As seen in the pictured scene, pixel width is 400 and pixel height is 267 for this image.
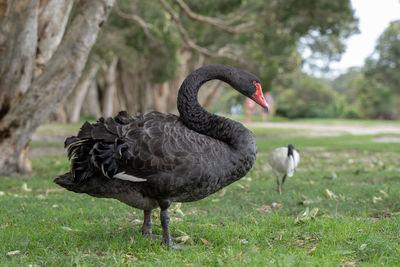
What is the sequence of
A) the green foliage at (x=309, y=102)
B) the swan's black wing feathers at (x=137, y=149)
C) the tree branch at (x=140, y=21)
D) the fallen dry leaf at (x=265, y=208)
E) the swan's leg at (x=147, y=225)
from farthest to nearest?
the green foliage at (x=309, y=102), the tree branch at (x=140, y=21), the fallen dry leaf at (x=265, y=208), the swan's leg at (x=147, y=225), the swan's black wing feathers at (x=137, y=149)

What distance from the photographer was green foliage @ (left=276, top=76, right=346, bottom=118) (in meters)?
42.5

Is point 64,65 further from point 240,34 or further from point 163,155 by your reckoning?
point 240,34

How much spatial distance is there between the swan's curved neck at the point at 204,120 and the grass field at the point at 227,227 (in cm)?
85

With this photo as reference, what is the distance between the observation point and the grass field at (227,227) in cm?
320

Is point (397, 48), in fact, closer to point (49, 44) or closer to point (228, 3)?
point (228, 3)

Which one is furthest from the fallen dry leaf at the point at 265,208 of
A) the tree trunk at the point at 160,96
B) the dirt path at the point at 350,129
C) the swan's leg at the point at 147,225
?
the tree trunk at the point at 160,96

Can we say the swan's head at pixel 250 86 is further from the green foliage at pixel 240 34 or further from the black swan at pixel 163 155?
the green foliage at pixel 240 34

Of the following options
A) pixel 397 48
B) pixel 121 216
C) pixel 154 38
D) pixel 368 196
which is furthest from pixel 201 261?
pixel 397 48

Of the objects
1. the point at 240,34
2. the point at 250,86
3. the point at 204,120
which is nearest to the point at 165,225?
the point at 204,120

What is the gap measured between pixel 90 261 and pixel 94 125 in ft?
3.54

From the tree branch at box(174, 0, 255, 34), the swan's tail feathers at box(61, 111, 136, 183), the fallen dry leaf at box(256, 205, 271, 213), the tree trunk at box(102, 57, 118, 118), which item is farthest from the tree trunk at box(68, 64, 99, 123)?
the swan's tail feathers at box(61, 111, 136, 183)

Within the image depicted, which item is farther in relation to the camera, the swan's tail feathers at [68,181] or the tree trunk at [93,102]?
the tree trunk at [93,102]

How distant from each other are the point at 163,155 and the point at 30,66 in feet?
15.7

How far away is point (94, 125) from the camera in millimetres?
3582
